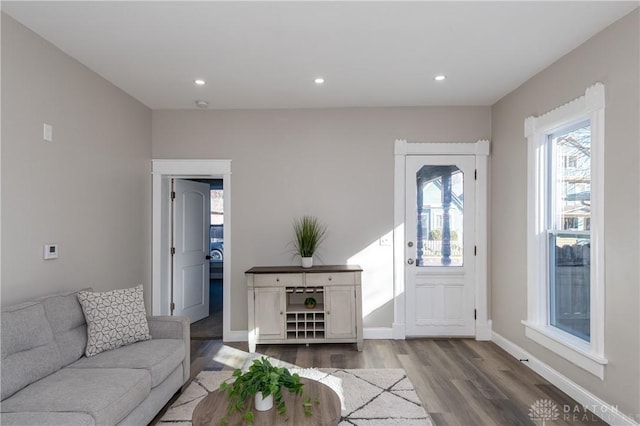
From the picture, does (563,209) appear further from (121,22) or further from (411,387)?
(121,22)

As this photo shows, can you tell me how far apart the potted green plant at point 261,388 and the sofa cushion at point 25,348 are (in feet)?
3.66

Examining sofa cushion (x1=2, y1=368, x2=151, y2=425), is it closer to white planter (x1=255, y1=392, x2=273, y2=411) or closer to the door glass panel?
white planter (x1=255, y1=392, x2=273, y2=411)

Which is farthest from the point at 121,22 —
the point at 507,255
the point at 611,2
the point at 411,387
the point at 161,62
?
the point at 507,255

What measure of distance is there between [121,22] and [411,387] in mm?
3509

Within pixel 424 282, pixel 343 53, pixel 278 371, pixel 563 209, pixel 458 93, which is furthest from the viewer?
pixel 424 282

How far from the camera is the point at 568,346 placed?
9.82 ft

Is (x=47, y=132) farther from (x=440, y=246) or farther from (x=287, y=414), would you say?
(x=440, y=246)

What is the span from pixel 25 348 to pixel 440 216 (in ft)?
13.1

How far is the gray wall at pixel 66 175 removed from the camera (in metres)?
2.51

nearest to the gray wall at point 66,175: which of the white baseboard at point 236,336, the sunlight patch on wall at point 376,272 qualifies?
the white baseboard at point 236,336

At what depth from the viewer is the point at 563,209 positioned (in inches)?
130

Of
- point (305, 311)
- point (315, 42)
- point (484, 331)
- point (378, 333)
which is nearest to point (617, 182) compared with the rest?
point (315, 42)

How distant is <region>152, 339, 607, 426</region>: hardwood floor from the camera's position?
273 cm

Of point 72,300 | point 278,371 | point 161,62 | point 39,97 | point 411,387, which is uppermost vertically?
point 161,62
